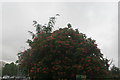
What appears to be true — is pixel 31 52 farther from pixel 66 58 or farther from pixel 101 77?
pixel 101 77

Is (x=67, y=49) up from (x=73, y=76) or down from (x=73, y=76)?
up

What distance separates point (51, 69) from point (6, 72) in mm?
59964

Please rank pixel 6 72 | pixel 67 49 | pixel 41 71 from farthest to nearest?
pixel 6 72, pixel 67 49, pixel 41 71

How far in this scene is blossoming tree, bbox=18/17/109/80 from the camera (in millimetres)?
14398

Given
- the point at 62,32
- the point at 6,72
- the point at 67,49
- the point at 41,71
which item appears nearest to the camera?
the point at 41,71

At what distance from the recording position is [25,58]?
1598cm

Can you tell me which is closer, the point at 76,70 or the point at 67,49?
the point at 76,70

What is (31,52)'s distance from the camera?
15.4 meters

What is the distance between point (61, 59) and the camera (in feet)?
48.8

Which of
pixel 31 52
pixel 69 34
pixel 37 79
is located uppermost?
pixel 69 34

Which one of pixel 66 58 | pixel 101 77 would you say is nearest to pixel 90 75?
pixel 101 77

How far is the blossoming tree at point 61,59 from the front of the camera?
14398 mm

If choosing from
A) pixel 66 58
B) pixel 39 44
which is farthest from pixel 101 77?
pixel 39 44

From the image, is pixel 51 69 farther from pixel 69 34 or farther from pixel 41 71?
pixel 69 34
